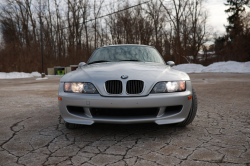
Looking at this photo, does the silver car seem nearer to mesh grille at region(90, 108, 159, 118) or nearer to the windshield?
mesh grille at region(90, 108, 159, 118)

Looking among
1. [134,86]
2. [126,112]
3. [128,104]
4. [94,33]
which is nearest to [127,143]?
[126,112]

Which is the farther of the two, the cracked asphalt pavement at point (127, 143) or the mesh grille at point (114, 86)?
the mesh grille at point (114, 86)

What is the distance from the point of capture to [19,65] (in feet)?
84.1

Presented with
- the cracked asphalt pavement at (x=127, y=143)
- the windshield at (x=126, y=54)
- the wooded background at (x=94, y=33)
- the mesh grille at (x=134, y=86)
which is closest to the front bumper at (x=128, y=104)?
the mesh grille at (x=134, y=86)

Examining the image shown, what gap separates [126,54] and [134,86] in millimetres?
1509

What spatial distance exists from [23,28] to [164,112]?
32.6 meters

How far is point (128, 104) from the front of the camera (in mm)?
2334

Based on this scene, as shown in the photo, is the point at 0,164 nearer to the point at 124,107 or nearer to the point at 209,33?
the point at 124,107

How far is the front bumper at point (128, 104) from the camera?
7.70 ft

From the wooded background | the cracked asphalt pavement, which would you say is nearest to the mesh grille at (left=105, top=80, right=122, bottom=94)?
the cracked asphalt pavement

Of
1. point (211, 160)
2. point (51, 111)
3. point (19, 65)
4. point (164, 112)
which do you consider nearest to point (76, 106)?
point (164, 112)

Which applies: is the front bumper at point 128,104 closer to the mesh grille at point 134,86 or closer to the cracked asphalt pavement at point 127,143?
the mesh grille at point 134,86

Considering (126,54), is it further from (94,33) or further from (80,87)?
(94,33)

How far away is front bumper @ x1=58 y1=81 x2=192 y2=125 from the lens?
2.35m
